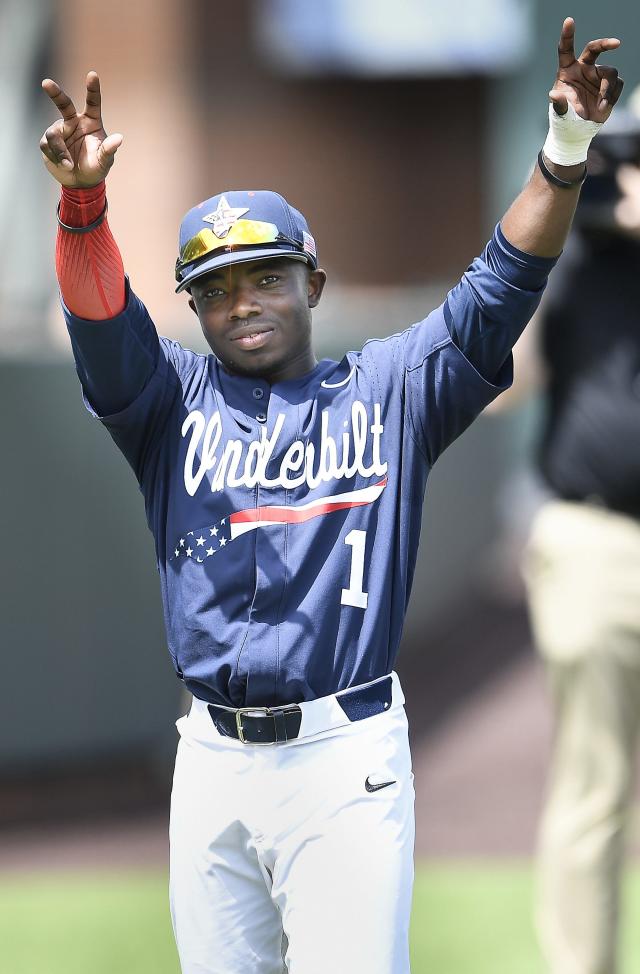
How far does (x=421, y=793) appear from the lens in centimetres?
679

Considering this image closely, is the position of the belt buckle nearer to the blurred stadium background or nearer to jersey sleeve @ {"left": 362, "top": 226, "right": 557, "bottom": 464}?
jersey sleeve @ {"left": 362, "top": 226, "right": 557, "bottom": 464}

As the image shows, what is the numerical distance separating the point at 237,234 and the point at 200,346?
5023 mm

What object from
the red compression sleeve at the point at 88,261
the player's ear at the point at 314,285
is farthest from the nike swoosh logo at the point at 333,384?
the red compression sleeve at the point at 88,261

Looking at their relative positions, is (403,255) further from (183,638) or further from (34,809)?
(183,638)

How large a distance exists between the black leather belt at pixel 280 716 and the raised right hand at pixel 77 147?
988mm

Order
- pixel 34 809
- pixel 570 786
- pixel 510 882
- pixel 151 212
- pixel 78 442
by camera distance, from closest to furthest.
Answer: pixel 570 786, pixel 510 882, pixel 34 809, pixel 78 442, pixel 151 212

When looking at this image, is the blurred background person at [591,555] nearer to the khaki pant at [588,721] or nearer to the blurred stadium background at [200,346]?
the khaki pant at [588,721]

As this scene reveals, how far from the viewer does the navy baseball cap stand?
2664 millimetres

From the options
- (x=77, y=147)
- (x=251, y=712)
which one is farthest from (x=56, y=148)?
(x=251, y=712)

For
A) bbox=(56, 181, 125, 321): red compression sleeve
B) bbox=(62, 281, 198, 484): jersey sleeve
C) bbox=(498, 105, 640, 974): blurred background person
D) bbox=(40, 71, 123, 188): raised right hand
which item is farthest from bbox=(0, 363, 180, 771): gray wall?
bbox=(40, 71, 123, 188): raised right hand

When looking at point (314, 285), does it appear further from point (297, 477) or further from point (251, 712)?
point (251, 712)

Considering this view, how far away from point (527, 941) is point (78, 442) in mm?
3430

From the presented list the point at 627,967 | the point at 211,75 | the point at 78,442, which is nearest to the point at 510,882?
the point at 627,967

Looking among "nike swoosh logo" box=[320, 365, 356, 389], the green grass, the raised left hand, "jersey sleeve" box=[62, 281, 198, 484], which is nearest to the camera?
the raised left hand
